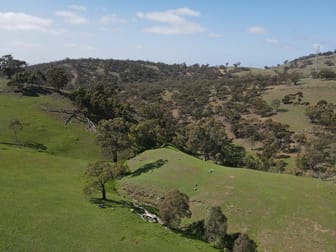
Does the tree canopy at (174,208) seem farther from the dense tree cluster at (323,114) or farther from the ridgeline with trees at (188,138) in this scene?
the dense tree cluster at (323,114)

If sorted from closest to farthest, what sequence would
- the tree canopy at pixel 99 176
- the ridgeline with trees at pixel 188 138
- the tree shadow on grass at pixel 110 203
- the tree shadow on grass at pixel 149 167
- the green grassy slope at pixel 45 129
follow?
the tree shadow on grass at pixel 110 203, the ridgeline with trees at pixel 188 138, the tree canopy at pixel 99 176, the tree shadow on grass at pixel 149 167, the green grassy slope at pixel 45 129

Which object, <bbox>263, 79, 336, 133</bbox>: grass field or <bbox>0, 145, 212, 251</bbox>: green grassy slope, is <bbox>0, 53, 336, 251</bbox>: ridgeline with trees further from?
<bbox>0, 145, 212, 251</bbox>: green grassy slope

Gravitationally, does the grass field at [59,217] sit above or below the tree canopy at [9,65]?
below

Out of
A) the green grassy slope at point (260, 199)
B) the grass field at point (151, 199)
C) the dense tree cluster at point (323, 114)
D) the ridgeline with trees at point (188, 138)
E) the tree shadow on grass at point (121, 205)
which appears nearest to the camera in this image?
the grass field at point (151, 199)

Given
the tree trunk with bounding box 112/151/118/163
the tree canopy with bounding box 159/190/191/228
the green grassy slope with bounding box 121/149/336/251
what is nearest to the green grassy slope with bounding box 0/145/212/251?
the tree canopy with bounding box 159/190/191/228

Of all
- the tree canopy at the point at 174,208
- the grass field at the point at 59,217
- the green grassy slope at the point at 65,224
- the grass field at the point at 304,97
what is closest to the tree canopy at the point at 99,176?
the grass field at the point at 59,217

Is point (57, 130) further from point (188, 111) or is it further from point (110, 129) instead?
point (188, 111)

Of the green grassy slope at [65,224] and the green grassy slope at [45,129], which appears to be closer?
the green grassy slope at [65,224]
